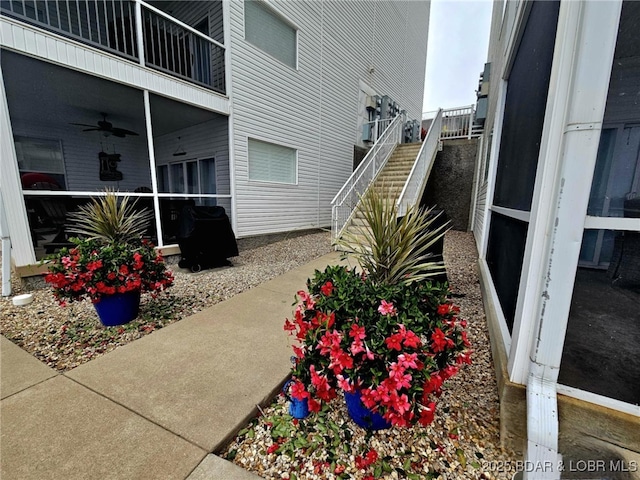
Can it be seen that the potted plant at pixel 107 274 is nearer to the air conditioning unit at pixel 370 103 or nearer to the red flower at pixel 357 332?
the red flower at pixel 357 332

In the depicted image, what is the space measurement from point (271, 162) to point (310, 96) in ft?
7.98

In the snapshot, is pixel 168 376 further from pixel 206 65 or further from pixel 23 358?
pixel 206 65

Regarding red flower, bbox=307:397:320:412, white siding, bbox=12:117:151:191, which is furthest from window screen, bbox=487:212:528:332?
white siding, bbox=12:117:151:191

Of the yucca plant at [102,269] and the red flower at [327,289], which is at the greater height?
the red flower at [327,289]

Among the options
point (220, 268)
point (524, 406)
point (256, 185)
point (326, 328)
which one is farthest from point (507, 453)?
point (256, 185)

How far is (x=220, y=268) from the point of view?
4.75m

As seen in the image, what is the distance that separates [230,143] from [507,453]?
237 inches

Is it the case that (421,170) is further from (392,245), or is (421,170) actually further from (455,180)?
(392,245)

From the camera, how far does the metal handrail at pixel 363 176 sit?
6.63 meters

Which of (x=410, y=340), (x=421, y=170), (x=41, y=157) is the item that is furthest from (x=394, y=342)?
(x=41, y=157)

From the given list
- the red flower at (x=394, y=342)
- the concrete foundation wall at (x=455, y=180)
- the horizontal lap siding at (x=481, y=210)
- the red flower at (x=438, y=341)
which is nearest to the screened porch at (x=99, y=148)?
the red flower at (x=394, y=342)

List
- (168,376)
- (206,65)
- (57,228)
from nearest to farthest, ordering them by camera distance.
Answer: (168,376) < (57,228) < (206,65)

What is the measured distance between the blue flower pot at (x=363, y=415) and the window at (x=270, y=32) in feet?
22.8

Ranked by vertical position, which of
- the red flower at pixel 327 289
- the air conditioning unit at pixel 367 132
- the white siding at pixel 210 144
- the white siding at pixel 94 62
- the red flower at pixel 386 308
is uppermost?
the air conditioning unit at pixel 367 132
